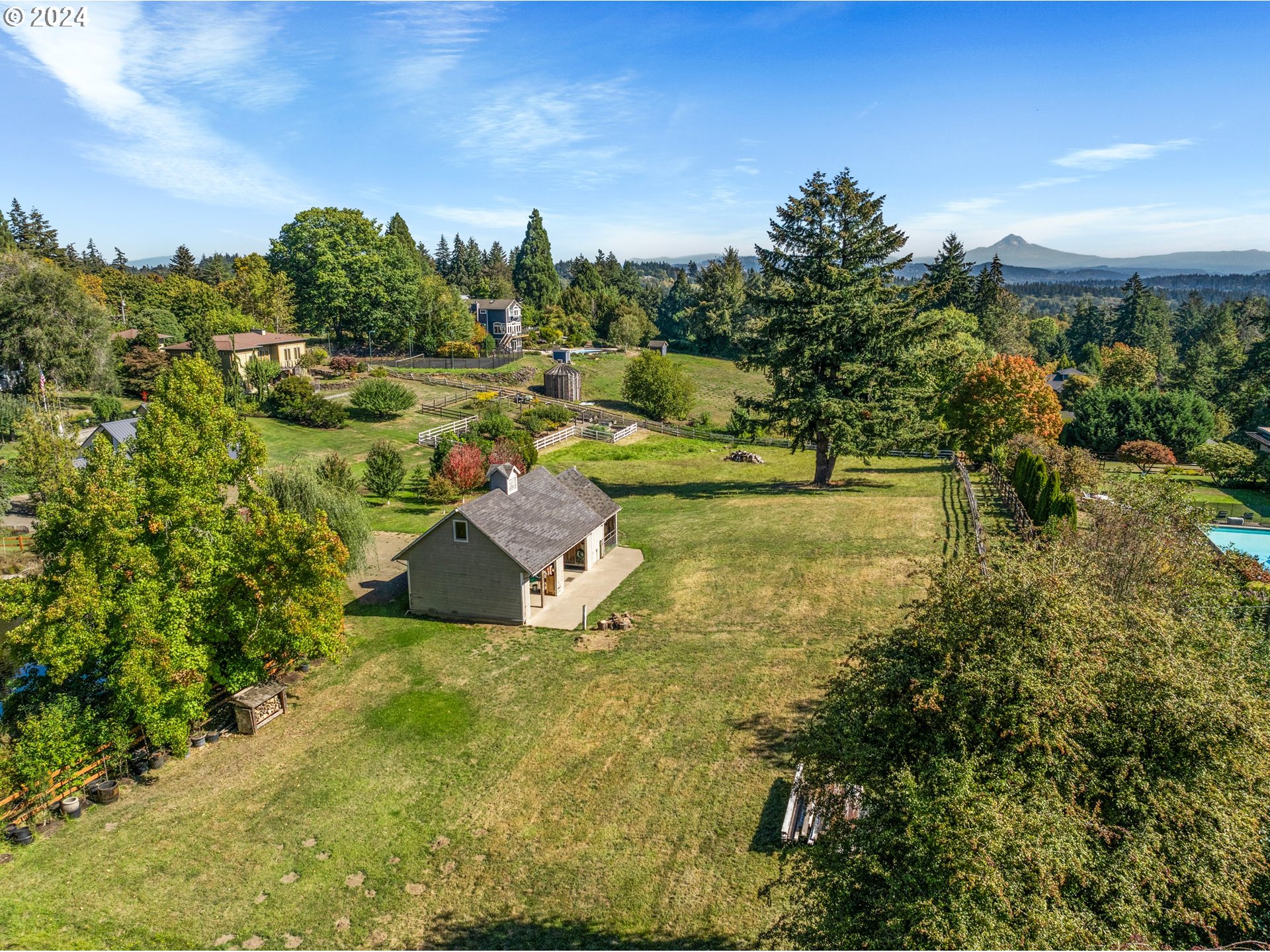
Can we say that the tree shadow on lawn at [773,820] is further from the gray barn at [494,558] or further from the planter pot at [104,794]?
the planter pot at [104,794]

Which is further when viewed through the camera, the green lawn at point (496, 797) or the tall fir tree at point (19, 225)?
the tall fir tree at point (19, 225)

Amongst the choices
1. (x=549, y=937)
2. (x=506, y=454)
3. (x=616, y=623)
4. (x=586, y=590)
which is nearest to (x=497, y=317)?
(x=506, y=454)

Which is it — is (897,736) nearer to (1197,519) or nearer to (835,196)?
(1197,519)

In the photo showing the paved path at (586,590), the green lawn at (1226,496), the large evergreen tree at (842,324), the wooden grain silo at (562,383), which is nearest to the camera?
the paved path at (586,590)

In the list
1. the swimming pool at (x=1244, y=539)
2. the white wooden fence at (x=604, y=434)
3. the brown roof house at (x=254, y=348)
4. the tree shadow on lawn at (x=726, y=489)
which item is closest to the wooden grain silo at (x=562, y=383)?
the white wooden fence at (x=604, y=434)

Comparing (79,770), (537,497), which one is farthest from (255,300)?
(79,770)

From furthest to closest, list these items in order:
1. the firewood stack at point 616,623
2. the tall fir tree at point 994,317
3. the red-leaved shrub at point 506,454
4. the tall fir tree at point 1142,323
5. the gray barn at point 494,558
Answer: the tall fir tree at point 1142,323 < the tall fir tree at point 994,317 < the red-leaved shrub at point 506,454 < the gray barn at point 494,558 < the firewood stack at point 616,623

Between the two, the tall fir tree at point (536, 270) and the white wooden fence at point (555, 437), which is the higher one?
the tall fir tree at point (536, 270)

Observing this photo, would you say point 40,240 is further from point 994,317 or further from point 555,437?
point 994,317
